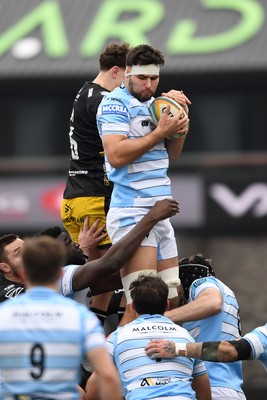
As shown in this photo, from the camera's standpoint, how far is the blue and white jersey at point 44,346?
652cm

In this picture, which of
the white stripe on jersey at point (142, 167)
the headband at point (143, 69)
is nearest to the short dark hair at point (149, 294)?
the white stripe on jersey at point (142, 167)

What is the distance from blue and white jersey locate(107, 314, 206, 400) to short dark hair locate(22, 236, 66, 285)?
1.72m

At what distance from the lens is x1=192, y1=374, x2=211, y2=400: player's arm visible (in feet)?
28.1

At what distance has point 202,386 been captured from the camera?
28.1 feet

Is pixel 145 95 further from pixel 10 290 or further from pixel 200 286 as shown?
pixel 10 290

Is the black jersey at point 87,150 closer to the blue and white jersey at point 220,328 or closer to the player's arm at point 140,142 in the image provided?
the player's arm at point 140,142

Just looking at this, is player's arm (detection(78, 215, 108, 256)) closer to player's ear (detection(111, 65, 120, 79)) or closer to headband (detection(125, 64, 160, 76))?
player's ear (detection(111, 65, 120, 79))

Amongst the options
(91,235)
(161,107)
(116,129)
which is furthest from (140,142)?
(91,235)

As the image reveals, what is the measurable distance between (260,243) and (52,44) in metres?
7.20

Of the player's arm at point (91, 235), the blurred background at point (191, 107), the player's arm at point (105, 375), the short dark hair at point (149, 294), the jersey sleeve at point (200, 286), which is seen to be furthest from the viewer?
the blurred background at point (191, 107)

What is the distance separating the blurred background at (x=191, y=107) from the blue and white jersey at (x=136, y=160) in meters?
18.5

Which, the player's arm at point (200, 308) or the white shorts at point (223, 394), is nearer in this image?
the player's arm at point (200, 308)

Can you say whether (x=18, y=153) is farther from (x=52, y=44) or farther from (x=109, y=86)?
(x=109, y=86)

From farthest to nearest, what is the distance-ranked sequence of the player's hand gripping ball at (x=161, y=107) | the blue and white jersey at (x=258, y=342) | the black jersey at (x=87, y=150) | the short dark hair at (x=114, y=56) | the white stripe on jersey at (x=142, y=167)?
the black jersey at (x=87, y=150) < the short dark hair at (x=114, y=56) < the white stripe on jersey at (x=142, y=167) < the player's hand gripping ball at (x=161, y=107) < the blue and white jersey at (x=258, y=342)
